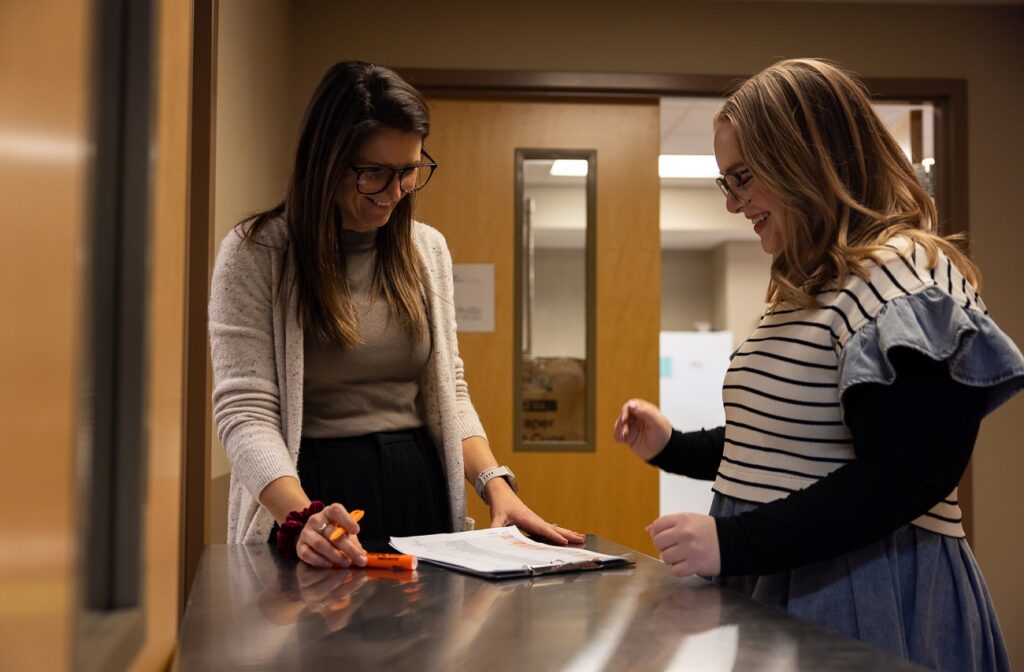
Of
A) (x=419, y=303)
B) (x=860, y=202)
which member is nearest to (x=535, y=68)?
(x=419, y=303)

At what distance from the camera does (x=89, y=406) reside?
2.00ft

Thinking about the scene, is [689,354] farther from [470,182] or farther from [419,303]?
[419,303]

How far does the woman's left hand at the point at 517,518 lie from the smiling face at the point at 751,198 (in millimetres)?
457

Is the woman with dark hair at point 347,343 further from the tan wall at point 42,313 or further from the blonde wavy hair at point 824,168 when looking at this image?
the tan wall at point 42,313

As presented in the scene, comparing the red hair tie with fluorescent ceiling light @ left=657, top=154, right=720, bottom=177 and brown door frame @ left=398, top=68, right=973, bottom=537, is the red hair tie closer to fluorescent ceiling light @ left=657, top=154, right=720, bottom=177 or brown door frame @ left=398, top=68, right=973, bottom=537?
brown door frame @ left=398, top=68, right=973, bottom=537

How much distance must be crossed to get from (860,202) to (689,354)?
5378 mm

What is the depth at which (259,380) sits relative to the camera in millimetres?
1375

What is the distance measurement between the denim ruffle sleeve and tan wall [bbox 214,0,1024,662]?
251 cm

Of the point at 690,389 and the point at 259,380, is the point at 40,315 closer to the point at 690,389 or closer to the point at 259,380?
the point at 259,380

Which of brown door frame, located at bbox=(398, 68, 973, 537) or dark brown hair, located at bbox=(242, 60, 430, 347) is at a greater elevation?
brown door frame, located at bbox=(398, 68, 973, 537)

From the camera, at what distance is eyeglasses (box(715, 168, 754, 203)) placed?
3.92 ft

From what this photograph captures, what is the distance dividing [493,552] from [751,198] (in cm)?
53

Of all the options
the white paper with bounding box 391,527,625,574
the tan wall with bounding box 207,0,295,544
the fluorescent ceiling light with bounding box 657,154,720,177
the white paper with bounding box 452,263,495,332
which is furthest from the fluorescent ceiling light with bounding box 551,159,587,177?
the fluorescent ceiling light with bounding box 657,154,720,177

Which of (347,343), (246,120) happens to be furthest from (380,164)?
(246,120)
